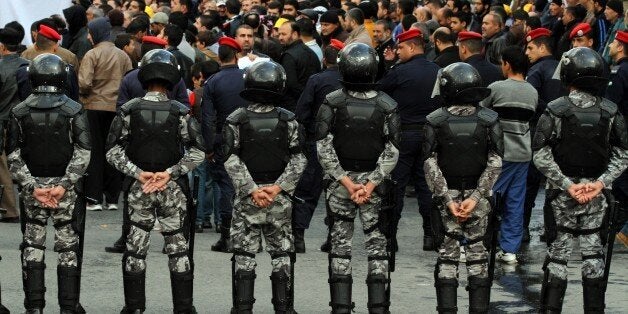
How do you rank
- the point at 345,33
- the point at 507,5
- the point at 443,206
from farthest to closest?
the point at 507,5 → the point at 345,33 → the point at 443,206

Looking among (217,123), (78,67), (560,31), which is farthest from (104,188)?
(560,31)

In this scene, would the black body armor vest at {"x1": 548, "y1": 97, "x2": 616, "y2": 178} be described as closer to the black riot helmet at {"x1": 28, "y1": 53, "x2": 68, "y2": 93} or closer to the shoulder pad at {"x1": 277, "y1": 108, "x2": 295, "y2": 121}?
the shoulder pad at {"x1": 277, "y1": 108, "x2": 295, "y2": 121}

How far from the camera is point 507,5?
23.5 meters

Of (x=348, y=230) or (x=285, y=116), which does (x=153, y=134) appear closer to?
(x=285, y=116)

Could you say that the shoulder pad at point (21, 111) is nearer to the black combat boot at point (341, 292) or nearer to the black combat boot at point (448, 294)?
the black combat boot at point (341, 292)

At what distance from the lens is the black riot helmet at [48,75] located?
1095 cm

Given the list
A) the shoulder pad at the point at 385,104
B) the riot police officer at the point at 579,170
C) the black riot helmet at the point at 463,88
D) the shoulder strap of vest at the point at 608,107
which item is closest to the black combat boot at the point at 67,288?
the shoulder pad at the point at 385,104

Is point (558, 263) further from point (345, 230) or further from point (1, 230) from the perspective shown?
point (1, 230)

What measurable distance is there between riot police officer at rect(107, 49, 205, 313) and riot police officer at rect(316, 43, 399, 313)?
1030 mm

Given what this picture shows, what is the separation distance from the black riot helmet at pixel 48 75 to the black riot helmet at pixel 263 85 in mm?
1378

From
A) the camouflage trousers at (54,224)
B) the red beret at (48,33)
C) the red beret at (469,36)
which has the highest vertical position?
the red beret at (469,36)

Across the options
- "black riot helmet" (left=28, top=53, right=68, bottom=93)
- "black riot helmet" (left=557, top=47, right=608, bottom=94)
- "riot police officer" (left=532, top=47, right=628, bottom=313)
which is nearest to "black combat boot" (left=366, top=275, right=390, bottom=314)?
"riot police officer" (left=532, top=47, right=628, bottom=313)

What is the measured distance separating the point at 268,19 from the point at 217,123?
279 inches

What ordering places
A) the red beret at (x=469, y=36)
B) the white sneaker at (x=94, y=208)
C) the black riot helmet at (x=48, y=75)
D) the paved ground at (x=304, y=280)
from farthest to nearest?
1. the white sneaker at (x=94, y=208)
2. the red beret at (x=469, y=36)
3. the paved ground at (x=304, y=280)
4. the black riot helmet at (x=48, y=75)
